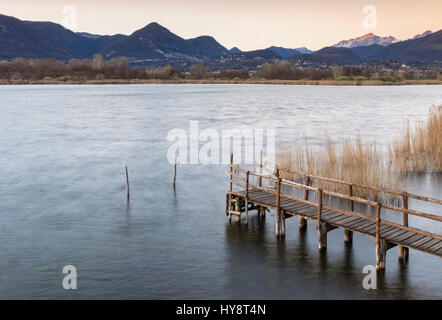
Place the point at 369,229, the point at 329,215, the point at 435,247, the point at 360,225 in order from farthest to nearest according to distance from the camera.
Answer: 1. the point at 329,215
2. the point at 360,225
3. the point at 369,229
4. the point at 435,247

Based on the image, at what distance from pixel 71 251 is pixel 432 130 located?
23.9m

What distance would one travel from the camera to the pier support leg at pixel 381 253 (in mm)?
14609

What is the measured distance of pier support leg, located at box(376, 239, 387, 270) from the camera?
47.9 ft

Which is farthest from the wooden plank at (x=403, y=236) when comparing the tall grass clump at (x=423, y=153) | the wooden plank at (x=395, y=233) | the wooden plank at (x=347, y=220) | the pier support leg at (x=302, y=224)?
the tall grass clump at (x=423, y=153)

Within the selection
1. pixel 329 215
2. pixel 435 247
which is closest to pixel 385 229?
pixel 435 247

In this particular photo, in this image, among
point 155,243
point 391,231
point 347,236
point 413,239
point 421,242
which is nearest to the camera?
point 421,242

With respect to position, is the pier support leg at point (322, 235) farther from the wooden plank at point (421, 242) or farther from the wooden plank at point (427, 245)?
the wooden plank at point (427, 245)

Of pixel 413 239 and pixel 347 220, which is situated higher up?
pixel 347 220

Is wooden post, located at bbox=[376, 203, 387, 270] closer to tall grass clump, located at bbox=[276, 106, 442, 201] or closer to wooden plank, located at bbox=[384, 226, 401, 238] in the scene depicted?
wooden plank, located at bbox=[384, 226, 401, 238]

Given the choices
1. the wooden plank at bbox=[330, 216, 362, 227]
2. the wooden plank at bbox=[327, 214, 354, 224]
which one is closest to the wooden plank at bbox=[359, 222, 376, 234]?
the wooden plank at bbox=[330, 216, 362, 227]

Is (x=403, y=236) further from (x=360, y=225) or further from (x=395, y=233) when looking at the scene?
(x=360, y=225)

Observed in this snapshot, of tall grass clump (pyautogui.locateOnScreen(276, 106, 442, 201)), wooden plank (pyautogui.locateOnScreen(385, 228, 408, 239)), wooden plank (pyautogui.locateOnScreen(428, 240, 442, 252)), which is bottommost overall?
wooden plank (pyautogui.locateOnScreen(428, 240, 442, 252))

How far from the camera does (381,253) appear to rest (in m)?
14.8
